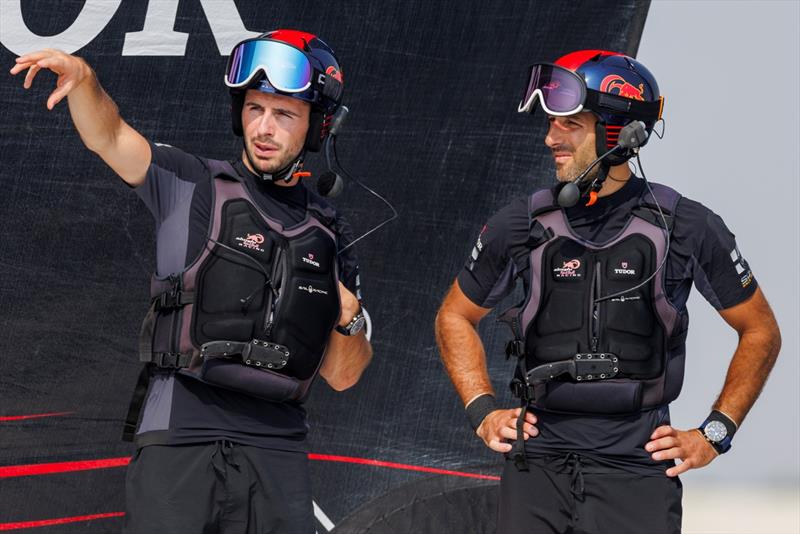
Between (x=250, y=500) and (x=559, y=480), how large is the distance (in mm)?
937

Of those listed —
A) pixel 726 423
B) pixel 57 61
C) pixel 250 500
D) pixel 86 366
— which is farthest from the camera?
pixel 86 366

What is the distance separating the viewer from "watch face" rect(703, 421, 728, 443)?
3896 mm

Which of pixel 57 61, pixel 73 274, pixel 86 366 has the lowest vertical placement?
pixel 86 366

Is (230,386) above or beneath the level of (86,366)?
above

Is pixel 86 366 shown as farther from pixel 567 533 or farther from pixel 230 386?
pixel 567 533

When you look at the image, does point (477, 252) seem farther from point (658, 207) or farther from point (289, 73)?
point (289, 73)

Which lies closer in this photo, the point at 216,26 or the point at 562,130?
the point at 562,130

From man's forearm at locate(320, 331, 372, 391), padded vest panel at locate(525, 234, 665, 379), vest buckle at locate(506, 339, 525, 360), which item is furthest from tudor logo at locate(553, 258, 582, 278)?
man's forearm at locate(320, 331, 372, 391)

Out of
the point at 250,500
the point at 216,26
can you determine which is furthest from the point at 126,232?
the point at 250,500

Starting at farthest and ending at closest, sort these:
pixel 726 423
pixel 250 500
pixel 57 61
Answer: pixel 726 423
pixel 250 500
pixel 57 61

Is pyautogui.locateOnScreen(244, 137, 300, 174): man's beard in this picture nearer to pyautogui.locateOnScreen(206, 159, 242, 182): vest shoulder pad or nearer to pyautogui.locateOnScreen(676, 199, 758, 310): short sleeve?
pyautogui.locateOnScreen(206, 159, 242, 182): vest shoulder pad

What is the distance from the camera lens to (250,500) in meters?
3.65

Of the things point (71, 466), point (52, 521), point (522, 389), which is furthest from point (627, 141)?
point (52, 521)

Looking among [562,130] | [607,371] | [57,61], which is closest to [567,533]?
[607,371]
